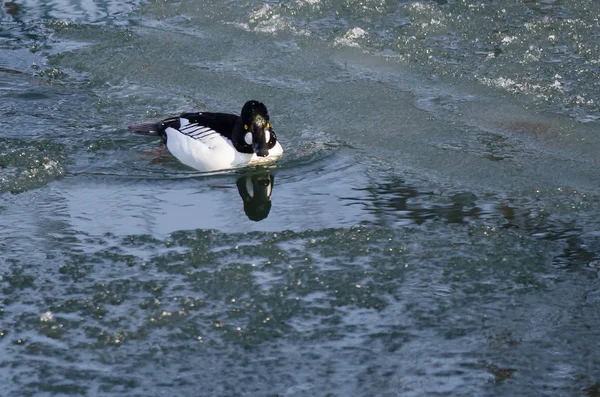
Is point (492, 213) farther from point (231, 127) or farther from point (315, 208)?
point (231, 127)

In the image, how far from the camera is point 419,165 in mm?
7176

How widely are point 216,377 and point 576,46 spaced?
230 inches

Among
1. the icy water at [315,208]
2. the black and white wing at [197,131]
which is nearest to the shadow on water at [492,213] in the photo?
the icy water at [315,208]

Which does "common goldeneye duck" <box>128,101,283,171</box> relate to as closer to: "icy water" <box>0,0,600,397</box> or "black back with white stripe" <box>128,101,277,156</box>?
"black back with white stripe" <box>128,101,277,156</box>

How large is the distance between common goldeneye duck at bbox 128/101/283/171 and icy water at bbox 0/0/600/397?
0.44 ft

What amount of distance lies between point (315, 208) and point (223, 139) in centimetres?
138

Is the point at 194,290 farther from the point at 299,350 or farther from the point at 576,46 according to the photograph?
the point at 576,46

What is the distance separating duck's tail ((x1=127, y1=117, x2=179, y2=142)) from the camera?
7.86 meters

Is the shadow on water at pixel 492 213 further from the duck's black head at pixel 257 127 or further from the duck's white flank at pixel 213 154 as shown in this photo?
the duck's white flank at pixel 213 154

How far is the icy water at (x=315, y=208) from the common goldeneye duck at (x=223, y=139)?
5.2 inches

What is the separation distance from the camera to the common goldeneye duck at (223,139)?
7.25 m

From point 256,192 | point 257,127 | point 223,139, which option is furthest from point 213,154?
point 256,192

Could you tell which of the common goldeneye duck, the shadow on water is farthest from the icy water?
the common goldeneye duck

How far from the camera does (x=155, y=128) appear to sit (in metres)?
7.94
